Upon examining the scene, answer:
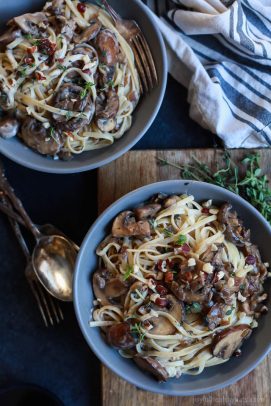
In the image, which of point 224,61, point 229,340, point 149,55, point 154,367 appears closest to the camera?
point 154,367

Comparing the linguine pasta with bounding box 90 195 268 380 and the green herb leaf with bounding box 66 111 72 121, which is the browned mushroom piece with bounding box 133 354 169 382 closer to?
the linguine pasta with bounding box 90 195 268 380

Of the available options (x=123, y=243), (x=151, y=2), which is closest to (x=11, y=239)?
(x=123, y=243)

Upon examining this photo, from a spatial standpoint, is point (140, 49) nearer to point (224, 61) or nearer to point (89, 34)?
point (89, 34)

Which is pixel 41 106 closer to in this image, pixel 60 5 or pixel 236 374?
pixel 60 5

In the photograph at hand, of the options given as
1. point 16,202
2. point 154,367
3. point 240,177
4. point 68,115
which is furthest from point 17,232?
point 240,177

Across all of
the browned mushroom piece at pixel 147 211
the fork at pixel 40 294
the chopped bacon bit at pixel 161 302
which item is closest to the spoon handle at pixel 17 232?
the fork at pixel 40 294

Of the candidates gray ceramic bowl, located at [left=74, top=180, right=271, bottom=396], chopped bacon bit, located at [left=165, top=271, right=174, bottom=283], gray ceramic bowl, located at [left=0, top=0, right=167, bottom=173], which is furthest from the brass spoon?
chopped bacon bit, located at [left=165, top=271, right=174, bottom=283]
